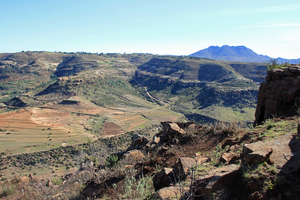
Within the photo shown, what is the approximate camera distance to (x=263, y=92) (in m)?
11.6

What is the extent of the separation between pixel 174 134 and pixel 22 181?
13.5m

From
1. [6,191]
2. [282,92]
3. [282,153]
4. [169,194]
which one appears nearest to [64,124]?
[6,191]

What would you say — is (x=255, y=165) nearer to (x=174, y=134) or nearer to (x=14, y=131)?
(x=174, y=134)

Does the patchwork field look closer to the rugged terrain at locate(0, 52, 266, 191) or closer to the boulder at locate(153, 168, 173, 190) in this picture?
the rugged terrain at locate(0, 52, 266, 191)

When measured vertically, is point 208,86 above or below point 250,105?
above

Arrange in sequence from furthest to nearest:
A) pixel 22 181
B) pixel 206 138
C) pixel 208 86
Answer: pixel 208 86
pixel 22 181
pixel 206 138

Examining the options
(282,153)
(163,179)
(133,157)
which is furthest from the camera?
(133,157)

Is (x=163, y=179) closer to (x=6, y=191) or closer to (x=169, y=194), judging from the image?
(x=169, y=194)

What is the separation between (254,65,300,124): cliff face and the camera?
959cm

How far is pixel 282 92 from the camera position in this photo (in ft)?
33.2

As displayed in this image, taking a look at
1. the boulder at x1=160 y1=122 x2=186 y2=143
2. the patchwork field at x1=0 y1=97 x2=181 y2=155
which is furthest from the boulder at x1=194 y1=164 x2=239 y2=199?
the patchwork field at x1=0 y1=97 x2=181 y2=155

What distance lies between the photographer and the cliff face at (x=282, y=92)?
31.5 feet

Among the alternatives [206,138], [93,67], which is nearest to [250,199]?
[206,138]

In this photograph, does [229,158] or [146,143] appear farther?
[146,143]
